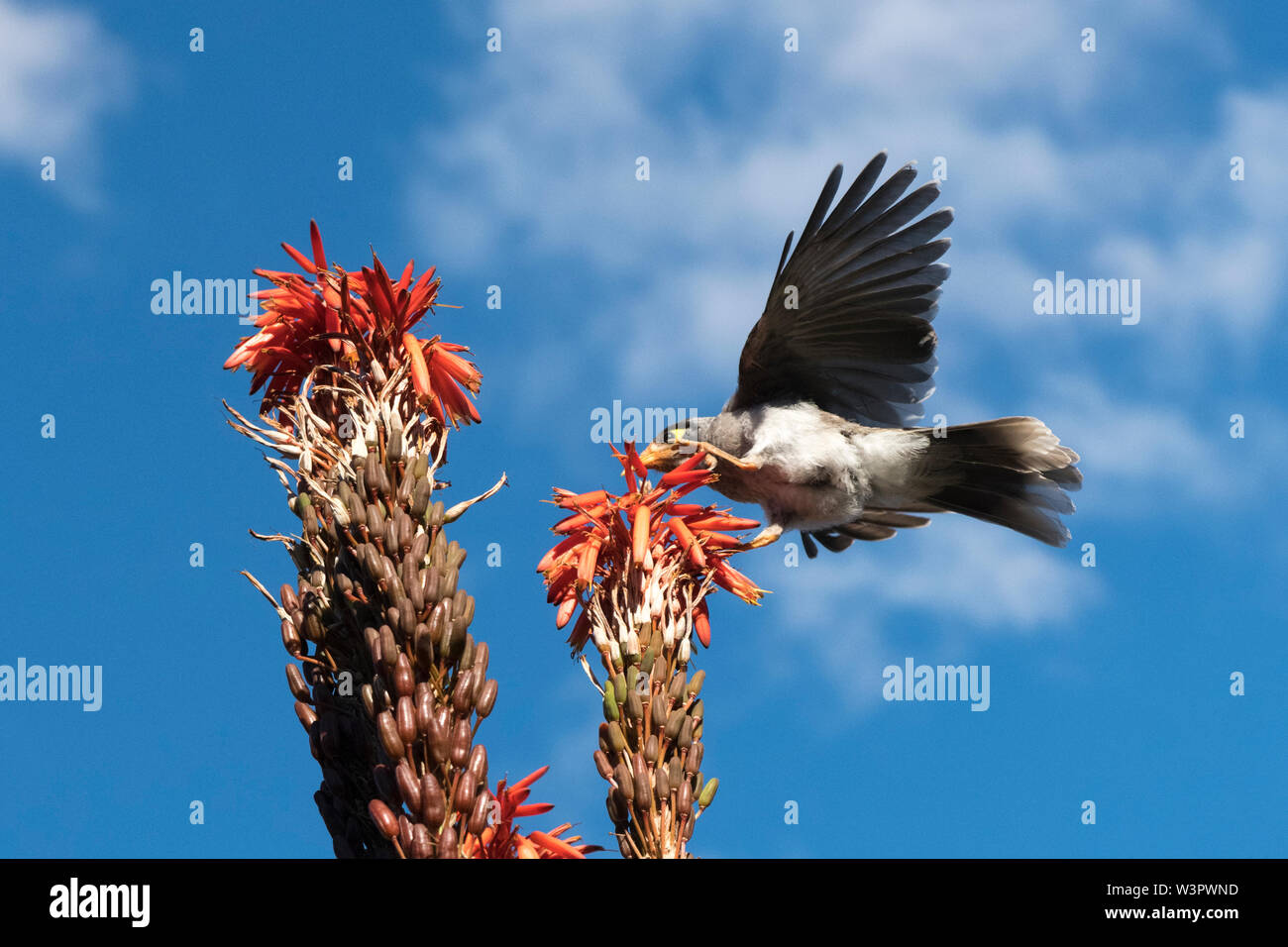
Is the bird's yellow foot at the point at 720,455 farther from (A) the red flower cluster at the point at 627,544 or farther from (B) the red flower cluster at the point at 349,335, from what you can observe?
(B) the red flower cluster at the point at 349,335

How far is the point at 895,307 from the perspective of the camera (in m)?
7.49

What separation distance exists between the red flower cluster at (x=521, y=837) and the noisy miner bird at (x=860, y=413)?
107 inches

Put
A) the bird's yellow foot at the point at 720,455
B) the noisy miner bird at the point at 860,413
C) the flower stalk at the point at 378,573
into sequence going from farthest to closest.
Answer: the noisy miner bird at the point at 860,413, the bird's yellow foot at the point at 720,455, the flower stalk at the point at 378,573

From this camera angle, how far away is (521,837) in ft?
15.2

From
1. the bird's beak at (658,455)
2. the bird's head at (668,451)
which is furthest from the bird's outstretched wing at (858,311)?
the bird's beak at (658,455)

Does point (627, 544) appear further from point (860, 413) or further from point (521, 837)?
point (860, 413)

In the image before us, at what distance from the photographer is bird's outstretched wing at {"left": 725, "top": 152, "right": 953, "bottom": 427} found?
7.32m

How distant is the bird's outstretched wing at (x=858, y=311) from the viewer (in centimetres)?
732

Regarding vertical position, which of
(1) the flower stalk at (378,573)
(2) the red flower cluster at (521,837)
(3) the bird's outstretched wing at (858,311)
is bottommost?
(2) the red flower cluster at (521,837)

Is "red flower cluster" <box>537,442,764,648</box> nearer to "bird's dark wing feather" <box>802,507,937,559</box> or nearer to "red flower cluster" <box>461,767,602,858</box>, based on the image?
"red flower cluster" <box>461,767,602,858</box>

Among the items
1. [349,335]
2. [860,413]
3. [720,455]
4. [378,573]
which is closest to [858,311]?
[860,413]

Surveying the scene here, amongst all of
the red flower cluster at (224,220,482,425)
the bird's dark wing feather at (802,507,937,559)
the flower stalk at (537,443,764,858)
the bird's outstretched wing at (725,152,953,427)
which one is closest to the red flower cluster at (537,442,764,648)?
the flower stalk at (537,443,764,858)

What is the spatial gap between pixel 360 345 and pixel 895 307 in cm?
372
